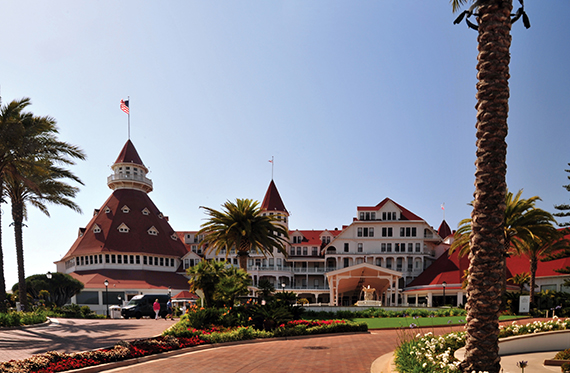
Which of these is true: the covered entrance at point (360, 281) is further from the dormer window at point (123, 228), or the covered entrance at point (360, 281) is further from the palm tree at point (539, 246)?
the dormer window at point (123, 228)

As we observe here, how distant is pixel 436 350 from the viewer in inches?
442

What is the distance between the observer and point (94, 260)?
59.4 metres

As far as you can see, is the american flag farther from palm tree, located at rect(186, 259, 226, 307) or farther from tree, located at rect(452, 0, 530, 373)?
tree, located at rect(452, 0, 530, 373)

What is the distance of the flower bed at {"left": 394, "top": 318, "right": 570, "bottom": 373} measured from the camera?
8750 millimetres

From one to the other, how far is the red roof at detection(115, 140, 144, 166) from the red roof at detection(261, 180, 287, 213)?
21.7 metres

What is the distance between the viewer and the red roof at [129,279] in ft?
177

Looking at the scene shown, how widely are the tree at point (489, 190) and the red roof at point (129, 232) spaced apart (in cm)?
5686

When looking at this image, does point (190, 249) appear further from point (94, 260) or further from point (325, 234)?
point (325, 234)

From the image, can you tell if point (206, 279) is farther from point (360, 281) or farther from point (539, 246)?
point (360, 281)

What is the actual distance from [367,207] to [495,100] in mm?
52216

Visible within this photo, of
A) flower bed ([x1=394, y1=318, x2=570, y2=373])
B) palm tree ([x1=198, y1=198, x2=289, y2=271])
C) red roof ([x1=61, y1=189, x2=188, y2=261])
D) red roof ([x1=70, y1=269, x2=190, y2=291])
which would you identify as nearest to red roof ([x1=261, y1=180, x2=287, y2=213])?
red roof ([x1=61, y1=189, x2=188, y2=261])

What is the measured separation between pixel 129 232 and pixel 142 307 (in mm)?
→ 26870

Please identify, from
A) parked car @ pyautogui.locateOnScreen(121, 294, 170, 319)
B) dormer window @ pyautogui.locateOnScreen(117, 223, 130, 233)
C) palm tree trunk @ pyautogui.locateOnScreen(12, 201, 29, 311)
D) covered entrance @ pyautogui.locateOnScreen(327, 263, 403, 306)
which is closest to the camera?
palm tree trunk @ pyautogui.locateOnScreen(12, 201, 29, 311)

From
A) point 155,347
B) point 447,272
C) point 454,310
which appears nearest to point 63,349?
point 155,347
